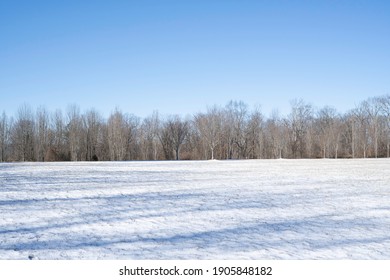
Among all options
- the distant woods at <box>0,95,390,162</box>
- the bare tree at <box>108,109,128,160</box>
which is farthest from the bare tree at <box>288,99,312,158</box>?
the bare tree at <box>108,109,128,160</box>

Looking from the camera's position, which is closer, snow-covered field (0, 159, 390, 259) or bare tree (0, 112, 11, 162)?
snow-covered field (0, 159, 390, 259)

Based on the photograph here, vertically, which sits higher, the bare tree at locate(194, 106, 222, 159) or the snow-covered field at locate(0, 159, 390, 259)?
the bare tree at locate(194, 106, 222, 159)

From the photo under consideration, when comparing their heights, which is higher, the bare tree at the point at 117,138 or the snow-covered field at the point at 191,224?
the bare tree at the point at 117,138

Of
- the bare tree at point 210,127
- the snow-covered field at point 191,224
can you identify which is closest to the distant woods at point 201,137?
the bare tree at point 210,127

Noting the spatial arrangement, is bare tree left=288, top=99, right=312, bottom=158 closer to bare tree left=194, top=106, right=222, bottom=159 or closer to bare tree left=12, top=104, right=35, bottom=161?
bare tree left=194, top=106, right=222, bottom=159

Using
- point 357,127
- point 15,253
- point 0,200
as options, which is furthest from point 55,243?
point 357,127

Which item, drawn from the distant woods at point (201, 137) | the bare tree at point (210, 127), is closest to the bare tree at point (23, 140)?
the distant woods at point (201, 137)

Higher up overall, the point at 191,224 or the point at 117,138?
the point at 117,138

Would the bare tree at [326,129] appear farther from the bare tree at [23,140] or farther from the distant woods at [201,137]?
the bare tree at [23,140]

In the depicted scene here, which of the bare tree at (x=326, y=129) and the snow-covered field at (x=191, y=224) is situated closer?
the snow-covered field at (x=191, y=224)

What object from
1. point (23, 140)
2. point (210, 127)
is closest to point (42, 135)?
point (23, 140)

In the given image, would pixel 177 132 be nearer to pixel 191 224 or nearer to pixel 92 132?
pixel 92 132

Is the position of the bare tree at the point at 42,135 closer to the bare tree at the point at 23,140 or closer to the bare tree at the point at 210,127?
the bare tree at the point at 23,140

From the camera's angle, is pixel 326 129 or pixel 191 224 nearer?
pixel 191 224
